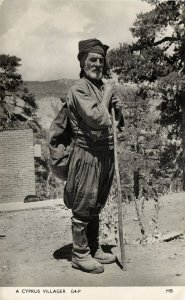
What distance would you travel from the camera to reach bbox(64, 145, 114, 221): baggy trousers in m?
2.39

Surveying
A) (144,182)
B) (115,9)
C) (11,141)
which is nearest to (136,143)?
(144,182)

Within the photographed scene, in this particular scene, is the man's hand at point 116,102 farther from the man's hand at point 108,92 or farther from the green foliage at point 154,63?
the green foliage at point 154,63

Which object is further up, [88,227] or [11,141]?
Result: [11,141]

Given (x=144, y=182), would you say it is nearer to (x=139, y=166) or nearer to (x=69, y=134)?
→ (x=139, y=166)

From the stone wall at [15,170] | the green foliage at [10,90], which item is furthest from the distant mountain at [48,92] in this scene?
the stone wall at [15,170]

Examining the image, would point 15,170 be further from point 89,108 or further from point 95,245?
point 89,108

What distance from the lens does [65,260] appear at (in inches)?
105

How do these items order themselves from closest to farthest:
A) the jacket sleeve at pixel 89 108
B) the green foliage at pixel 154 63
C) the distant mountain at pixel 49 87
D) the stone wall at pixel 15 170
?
the jacket sleeve at pixel 89 108
the stone wall at pixel 15 170
the green foliage at pixel 154 63
the distant mountain at pixel 49 87

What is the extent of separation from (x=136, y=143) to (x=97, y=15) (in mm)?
8410

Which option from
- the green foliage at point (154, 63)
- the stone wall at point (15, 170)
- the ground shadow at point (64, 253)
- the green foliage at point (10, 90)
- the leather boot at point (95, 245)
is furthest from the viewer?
the green foliage at point (154, 63)

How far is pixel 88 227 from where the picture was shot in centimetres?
262

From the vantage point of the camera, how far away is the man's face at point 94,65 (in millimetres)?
2373

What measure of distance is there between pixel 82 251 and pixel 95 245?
21cm

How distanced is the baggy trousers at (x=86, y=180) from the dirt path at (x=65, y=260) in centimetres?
38
